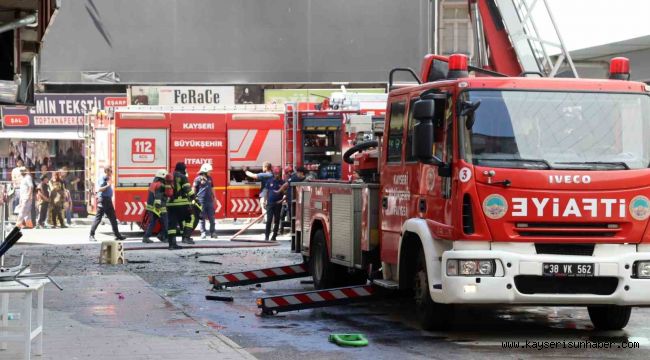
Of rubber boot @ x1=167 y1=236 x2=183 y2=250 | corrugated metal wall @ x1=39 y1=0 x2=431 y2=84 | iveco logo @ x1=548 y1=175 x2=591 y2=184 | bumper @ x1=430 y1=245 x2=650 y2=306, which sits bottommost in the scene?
rubber boot @ x1=167 y1=236 x2=183 y2=250

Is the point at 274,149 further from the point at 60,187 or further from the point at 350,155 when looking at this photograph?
the point at 350,155

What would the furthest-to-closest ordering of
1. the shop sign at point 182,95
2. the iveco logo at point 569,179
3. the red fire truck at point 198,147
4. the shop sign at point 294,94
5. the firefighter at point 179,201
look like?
the shop sign at point 294,94 < the shop sign at point 182,95 < the red fire truck at point 198,147 < the firefighter at point 179,201 < the iveco logo at point 569,179

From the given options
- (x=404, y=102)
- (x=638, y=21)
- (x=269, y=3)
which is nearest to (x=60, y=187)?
(x=269, y=3)

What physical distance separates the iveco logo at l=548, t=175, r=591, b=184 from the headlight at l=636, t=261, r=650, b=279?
0.88 metres

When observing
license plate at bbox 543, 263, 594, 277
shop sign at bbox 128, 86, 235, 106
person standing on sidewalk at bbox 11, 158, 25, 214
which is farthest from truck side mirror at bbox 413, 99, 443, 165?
shop sign at bbox 128, 86, 235, 106

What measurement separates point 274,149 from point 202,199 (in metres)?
3.64

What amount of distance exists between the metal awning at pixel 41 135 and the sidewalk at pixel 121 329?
68.4 ft

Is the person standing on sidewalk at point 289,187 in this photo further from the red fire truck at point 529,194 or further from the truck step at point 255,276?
the red fire truck at point 529,194

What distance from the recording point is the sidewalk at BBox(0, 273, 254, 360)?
948cm

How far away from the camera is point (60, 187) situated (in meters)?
30.5

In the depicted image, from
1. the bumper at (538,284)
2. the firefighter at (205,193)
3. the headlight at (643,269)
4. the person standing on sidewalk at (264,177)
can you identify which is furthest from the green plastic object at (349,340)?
the person standing on sidewalk at (264,177)

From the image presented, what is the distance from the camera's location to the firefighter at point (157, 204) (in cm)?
2358

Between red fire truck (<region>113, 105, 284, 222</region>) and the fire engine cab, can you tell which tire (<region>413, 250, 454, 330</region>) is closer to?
the fire engine cab

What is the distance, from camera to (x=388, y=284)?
11.6 meters
